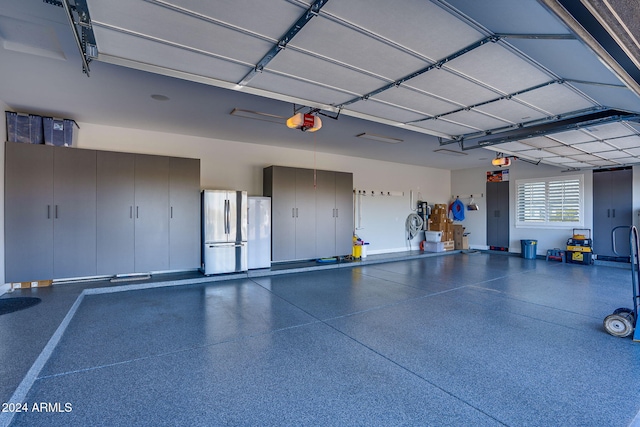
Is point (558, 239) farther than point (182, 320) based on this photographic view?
Yes

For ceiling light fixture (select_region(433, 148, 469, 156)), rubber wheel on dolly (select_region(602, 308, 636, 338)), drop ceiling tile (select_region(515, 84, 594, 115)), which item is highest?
ceiling light fixture (select_region(433, 148, 469, 156))

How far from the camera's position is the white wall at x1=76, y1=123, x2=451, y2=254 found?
20.3 feet

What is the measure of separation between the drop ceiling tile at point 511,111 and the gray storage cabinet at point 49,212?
6.45m

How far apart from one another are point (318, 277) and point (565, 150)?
5.69 m

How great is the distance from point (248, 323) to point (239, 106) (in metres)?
3.27

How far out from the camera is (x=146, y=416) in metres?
2.12

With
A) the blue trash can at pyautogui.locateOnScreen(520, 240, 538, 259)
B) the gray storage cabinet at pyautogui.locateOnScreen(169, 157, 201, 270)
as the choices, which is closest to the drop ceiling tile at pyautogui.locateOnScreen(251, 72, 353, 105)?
the gray storage cabinet at pyautogui.locateOnScreen(169, 157, 201, 270)

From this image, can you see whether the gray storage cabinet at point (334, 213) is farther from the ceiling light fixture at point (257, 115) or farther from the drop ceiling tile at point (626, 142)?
the drop ceiling tile at point (626, 142)

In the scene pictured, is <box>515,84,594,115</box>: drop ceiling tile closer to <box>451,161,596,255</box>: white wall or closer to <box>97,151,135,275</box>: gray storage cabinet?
<box>97,151,135,275</box>: gray storage cabinet

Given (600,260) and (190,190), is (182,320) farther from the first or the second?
(600,260)

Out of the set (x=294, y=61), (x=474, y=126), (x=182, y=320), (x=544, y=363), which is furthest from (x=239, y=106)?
(x=544, y=363)

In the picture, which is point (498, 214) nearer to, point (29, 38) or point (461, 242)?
point (461, 242)

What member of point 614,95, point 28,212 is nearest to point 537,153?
point 614,95

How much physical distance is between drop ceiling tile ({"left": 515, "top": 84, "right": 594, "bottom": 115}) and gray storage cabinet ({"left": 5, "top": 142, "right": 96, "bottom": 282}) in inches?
268
